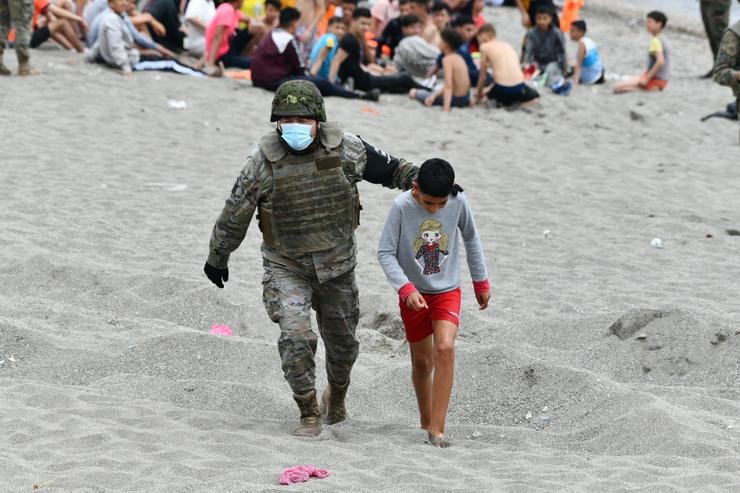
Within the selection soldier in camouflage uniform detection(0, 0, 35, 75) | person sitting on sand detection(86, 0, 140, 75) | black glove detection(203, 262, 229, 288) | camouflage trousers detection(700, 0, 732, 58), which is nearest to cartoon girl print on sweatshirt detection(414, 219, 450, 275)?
black glove detection(203, 262, 229, 288)

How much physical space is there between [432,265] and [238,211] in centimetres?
89

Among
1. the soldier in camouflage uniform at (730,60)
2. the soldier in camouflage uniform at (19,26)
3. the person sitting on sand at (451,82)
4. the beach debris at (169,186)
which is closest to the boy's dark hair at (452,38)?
the person sitting on sand at (451,82)

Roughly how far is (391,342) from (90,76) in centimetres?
801

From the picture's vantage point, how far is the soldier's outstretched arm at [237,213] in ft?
17.1

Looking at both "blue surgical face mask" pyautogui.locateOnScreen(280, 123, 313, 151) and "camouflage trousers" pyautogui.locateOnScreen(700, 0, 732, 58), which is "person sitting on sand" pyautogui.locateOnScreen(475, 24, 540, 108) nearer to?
"camouflage trousers" pyautogui.locateOnScreen(700, 0, 732, 58)

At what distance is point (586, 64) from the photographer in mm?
17188

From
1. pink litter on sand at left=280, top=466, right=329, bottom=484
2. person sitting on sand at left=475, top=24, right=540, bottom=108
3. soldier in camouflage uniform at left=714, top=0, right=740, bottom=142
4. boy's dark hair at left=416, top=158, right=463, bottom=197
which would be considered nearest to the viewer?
pink litter on sand at left=280, top=466, right=329, bottom=484

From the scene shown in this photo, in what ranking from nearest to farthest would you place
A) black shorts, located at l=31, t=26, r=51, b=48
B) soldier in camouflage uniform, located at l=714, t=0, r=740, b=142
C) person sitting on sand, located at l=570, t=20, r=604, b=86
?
1. soldier in camouflage uniform, located at l=714, t=0, r=740, b=142
2. black shorts, located at l=31, t=26, r=51, b=48
3. person sitting on sand, located at l=570, t=20, r=604, b=86

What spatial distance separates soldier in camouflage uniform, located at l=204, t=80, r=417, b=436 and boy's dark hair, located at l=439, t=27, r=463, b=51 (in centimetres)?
945

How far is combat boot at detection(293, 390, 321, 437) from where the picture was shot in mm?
5301

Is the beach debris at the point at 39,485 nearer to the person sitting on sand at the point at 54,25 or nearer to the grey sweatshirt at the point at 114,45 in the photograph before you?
the grey sweatshirt at the point at 114,45

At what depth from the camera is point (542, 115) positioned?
1503cm

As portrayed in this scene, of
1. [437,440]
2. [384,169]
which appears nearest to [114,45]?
[384,169]

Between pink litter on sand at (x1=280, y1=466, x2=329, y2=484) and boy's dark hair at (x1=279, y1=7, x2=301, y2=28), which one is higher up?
boy's dark hair at (x1=279, y1=7, x2=301, y2=28)
